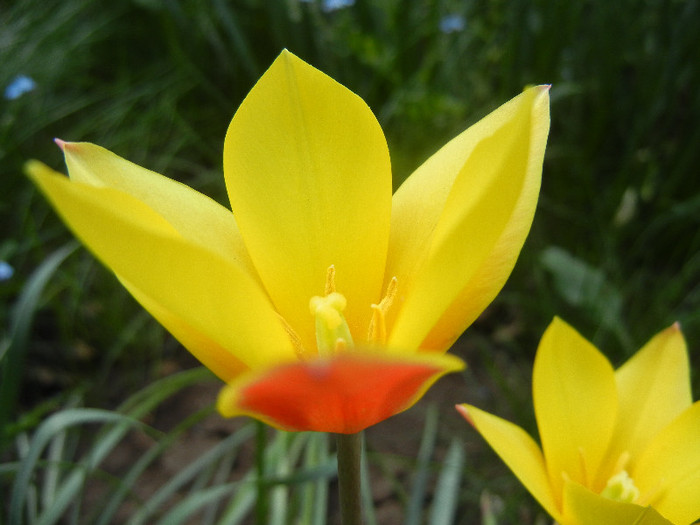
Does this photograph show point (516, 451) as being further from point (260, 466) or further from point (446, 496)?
point (446, 496)

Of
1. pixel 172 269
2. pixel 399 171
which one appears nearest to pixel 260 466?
pixel 172 269

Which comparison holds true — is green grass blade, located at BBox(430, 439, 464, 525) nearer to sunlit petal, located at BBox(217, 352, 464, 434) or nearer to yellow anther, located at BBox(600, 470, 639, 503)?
yellow anther, located at BBox(600, 470, 639, 503)

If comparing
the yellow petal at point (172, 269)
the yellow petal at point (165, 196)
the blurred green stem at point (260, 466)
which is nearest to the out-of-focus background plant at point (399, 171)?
the blurred green stem at point (260, 466)

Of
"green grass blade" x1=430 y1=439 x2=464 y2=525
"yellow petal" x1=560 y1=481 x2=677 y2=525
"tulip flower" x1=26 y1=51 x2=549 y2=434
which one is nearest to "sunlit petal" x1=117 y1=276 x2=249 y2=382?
"tulip flower" x1=26 y1=51 x2=549 y2=434

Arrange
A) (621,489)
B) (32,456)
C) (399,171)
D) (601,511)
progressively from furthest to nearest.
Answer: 1. (399,171)
2. (32,456)
3. (621,489)
4. (601,511)

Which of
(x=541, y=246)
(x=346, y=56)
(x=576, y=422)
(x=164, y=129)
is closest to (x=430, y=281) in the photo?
(x=576, y=422)
